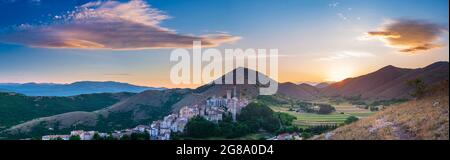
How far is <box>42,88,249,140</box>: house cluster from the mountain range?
885 millimetres

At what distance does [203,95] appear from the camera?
79.4 ft

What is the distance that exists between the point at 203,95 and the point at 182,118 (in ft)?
16.0

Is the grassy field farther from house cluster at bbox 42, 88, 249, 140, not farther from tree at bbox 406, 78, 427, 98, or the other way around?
house cluster at bbox 42, 88, 249, 140

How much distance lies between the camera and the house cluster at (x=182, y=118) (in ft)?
53.4

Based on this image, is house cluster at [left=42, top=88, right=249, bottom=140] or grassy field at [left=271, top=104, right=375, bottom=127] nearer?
house cluster at [left=42, top=88, right=249, bottom=140]

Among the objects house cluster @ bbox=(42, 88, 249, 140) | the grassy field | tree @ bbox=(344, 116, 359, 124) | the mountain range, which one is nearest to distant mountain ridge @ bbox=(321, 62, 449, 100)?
the mountain range

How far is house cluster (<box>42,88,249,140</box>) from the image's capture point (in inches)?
640

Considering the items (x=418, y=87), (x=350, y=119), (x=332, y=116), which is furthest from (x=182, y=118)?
(x=418, y=87)

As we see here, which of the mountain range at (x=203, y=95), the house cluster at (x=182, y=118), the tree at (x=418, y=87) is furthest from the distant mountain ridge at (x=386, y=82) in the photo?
the house cluster at (x=182, y=118)

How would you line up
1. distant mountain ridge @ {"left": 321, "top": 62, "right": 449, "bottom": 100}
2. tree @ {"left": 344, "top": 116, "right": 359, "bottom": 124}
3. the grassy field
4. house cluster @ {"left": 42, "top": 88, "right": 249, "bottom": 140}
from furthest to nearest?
the grassy field, house cluster @ {"left": 42, "top": 88, "right": 249, "bottom": 140}, distant mountain ridge @ {"left": 321, "top": 62, "right": 449, "bottom": 100}, tree @ {"left": 344, "top": 116, "right": 359, "bottom": 124}

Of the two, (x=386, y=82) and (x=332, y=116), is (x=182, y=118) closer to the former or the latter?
(x=332, y=116)

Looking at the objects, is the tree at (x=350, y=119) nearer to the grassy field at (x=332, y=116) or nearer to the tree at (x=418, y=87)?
the grassy field at (x=332, y=116)
